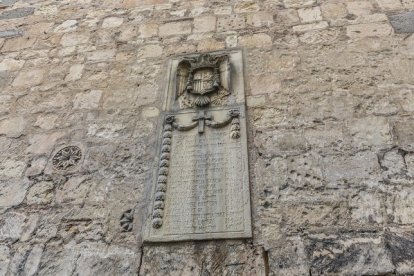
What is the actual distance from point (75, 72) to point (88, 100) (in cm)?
36

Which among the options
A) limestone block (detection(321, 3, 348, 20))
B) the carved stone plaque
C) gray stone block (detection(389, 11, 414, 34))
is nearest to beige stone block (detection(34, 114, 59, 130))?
the carved stone plaque

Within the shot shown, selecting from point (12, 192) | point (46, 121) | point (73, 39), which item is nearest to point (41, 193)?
point (12, 192)

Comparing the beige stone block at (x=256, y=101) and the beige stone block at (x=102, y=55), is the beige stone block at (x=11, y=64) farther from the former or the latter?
the beige stone block at (x=256, y=101)

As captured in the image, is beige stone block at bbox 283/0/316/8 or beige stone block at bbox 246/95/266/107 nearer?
beige stone block at bbox 246/95/266/107

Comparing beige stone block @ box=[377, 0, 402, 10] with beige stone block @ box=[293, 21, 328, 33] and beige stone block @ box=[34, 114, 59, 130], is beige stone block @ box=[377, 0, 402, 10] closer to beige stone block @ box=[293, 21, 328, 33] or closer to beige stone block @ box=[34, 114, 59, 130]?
beige stone block @ box=[293, 21, 328, 33]

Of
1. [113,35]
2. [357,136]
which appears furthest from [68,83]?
[357,136]

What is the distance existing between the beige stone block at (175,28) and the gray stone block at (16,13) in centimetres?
136

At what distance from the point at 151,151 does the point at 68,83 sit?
3.29ft

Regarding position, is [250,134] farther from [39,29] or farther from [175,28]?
[39,29]

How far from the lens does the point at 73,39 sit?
338 cm

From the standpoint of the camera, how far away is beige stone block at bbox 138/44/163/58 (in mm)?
3076

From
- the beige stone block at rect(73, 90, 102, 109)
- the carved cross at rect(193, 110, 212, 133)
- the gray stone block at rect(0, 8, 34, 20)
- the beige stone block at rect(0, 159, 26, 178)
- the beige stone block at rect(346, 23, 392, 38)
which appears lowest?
the beige stone block at rect(0, 159, 26, 178)

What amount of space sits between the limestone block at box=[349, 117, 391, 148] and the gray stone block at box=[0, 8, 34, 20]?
3.00 metres

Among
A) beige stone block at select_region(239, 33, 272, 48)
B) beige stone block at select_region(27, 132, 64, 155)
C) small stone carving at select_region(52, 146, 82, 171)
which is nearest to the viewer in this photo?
small stone carving at select_region(52, 146, 82, 171)
